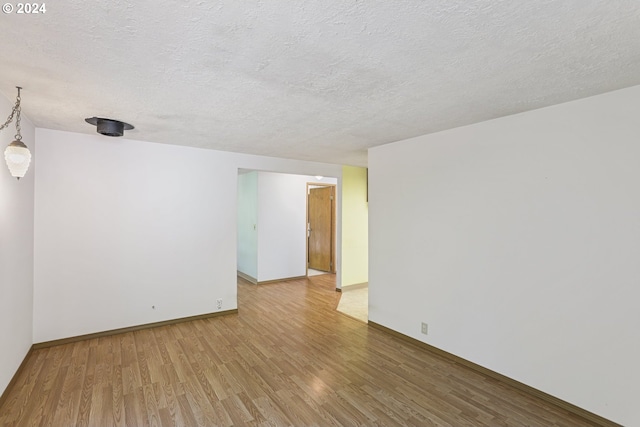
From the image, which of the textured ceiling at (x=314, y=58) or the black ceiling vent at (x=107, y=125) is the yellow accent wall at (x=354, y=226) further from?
the black ceiling vent at (x=107, y=125)

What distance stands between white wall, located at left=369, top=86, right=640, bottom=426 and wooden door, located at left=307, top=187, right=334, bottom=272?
363cm

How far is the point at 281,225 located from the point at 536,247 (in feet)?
16.0

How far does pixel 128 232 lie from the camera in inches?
148

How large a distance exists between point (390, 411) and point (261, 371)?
1228mm

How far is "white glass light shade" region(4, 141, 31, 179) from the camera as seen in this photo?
2.10 metres

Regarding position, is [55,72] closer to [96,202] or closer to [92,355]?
[96,202]

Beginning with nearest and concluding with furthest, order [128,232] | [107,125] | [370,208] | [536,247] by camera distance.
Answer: [536,247] → [107,125] → [128,232] → [370,208]

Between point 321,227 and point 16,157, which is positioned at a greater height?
point 16,157

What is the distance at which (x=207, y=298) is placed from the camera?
4.29 metres

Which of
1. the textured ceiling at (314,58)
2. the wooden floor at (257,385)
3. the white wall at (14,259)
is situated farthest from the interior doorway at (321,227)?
the white wall at (14,259)

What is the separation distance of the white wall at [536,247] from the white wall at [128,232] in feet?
8.54

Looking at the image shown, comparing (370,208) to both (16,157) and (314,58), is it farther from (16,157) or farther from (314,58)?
(16,157)

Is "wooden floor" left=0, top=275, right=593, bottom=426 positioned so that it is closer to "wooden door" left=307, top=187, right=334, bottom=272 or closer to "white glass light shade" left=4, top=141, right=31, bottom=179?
"white glass light shade" left=4, top=141, right=31, bottom=179

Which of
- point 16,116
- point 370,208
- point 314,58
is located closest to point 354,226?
point 370,208
